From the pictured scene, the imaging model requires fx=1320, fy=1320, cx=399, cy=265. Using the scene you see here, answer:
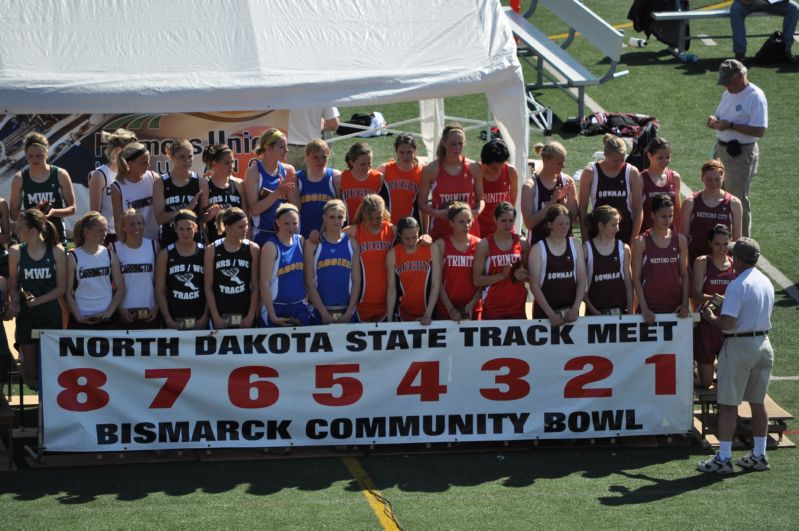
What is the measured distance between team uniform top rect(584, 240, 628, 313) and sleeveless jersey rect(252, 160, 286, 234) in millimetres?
2499

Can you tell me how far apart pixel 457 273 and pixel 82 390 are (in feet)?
9.30

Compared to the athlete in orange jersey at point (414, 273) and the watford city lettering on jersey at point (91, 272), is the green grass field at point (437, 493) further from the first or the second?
the watford city lettering on jersey at point (91, 272)

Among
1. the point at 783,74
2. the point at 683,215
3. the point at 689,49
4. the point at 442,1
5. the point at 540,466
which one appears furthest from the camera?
the point at 689,49

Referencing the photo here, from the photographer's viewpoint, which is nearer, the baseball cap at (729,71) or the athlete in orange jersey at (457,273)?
the athlete in orange jersey at (457,273)

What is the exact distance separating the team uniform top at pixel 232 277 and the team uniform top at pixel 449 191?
70.3 inches

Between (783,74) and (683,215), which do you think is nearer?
(683,215)

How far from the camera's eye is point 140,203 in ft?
34.3

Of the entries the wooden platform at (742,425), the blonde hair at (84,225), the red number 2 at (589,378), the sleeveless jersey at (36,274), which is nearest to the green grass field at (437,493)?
the wooden platform at (742,425)

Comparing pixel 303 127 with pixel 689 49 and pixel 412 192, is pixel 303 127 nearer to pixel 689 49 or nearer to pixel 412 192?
pixel 412 192

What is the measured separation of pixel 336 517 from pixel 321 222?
2930 mm

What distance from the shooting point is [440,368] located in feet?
31.6

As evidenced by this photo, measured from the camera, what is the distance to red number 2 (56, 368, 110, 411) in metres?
9.36

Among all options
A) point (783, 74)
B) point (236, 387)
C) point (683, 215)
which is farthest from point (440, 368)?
point (783, 74)

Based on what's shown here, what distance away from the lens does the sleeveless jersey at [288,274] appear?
9555mm
